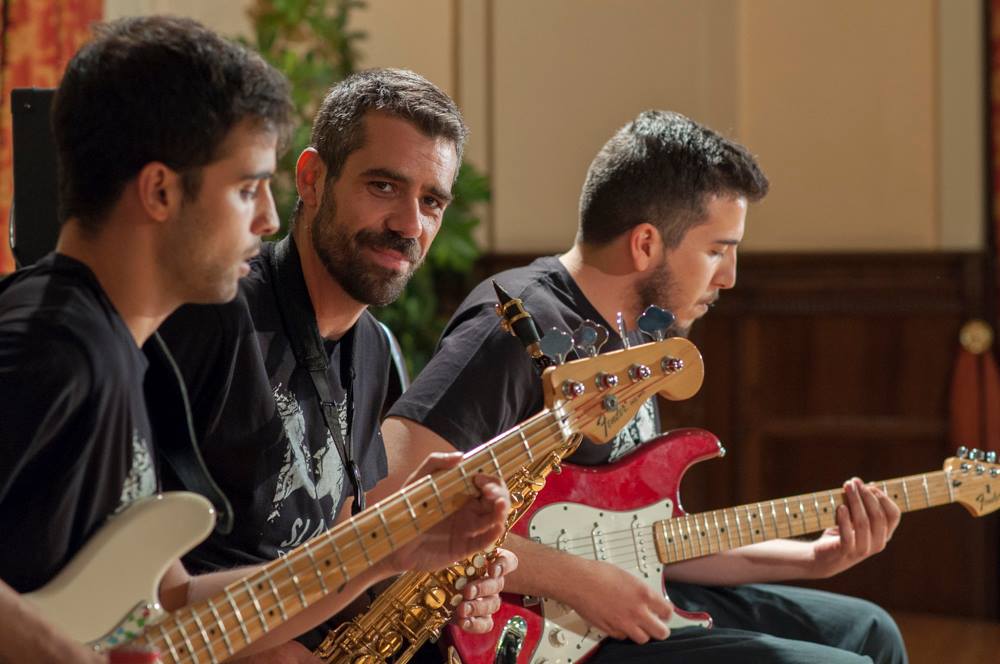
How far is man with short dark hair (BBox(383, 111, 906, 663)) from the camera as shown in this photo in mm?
2355

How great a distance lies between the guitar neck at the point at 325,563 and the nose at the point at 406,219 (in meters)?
0.52

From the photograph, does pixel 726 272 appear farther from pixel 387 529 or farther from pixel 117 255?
pixel 117 255

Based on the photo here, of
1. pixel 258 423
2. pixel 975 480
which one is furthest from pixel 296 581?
pixel 975 480

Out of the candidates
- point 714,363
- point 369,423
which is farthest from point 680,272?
point 714,363

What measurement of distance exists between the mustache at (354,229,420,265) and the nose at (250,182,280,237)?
55 cm

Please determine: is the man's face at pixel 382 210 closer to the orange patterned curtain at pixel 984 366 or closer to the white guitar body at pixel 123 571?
the white guitar body at pixel 123 571

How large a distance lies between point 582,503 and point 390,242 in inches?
27.2

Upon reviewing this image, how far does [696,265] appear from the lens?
2.72 metres

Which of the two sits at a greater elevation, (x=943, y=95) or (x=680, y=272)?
(x=943, y=95)

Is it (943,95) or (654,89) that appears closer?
(943,95)

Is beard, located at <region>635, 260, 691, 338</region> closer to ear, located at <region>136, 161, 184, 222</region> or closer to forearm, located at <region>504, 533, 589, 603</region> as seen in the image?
forearm, located at <region>504, 533, 589, 603</region>

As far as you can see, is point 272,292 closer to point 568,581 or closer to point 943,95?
point 568,581

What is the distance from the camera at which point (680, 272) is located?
2705 millimetres

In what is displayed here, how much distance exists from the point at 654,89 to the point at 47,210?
356 centimetres
